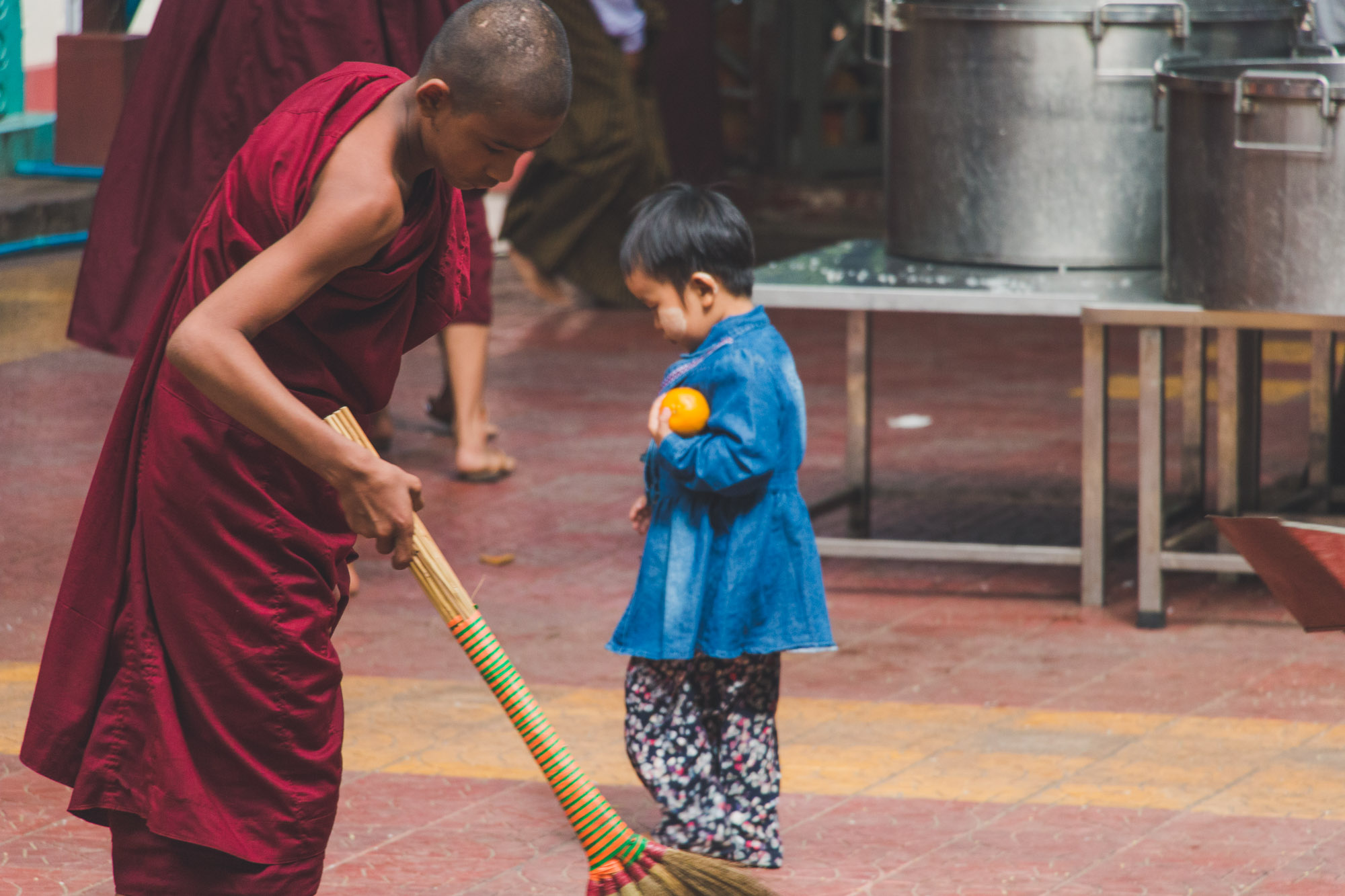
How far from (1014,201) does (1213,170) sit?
712mm

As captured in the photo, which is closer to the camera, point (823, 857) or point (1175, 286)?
point (823, 857)

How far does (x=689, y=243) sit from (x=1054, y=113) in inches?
79.2

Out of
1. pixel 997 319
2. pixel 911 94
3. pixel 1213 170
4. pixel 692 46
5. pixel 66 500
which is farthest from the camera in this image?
pixel 692 46

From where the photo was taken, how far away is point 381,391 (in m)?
2.63

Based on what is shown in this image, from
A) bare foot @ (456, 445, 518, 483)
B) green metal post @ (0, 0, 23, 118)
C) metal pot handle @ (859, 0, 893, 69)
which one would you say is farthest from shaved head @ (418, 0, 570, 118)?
green metal post @ (0, 0, 23, 118)

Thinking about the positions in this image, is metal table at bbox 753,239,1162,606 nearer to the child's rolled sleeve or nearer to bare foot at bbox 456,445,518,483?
bare foot at bbox 456,445,518,483

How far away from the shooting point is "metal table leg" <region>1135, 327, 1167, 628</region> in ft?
15.6

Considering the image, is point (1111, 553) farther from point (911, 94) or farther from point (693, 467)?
point (693, 467)

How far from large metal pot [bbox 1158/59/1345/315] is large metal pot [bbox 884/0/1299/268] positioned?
1.33ft

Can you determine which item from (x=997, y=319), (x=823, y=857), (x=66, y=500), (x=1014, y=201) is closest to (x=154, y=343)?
(x=823, y=857)

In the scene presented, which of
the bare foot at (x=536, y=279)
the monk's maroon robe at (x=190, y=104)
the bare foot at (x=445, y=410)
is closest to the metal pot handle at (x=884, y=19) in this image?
the monk's maroon robe at (x=190, y=104)

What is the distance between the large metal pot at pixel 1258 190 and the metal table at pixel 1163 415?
0.05 metres

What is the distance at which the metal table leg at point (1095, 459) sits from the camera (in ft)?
15.8

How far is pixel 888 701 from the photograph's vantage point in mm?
4238
